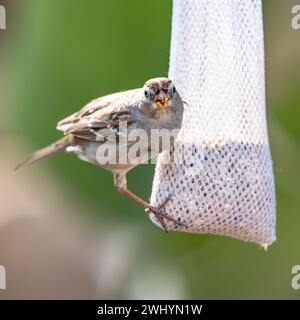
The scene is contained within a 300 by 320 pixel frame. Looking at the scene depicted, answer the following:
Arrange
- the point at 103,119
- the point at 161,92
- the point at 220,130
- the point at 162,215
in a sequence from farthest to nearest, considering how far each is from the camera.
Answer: the point at 103,119 < the point at 220,130 < the point at 162,215 < the point at 161,92

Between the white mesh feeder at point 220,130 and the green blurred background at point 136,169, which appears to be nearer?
the white mesh feeder at point 220,130

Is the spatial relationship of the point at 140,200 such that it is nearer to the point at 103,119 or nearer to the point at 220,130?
the point at 103,119

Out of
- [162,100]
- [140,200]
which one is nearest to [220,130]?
[162,100]

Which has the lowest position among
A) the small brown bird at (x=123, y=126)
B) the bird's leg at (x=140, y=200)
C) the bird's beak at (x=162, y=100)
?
the bird's leg at (x=140, y=200)

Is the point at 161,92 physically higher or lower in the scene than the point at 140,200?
higher

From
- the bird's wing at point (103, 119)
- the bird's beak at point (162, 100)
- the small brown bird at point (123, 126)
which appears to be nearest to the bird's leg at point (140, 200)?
the small brown bird at point (123, 126)

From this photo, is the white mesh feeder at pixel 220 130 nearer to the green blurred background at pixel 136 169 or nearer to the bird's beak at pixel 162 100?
the bird's beak at pixel 162 100

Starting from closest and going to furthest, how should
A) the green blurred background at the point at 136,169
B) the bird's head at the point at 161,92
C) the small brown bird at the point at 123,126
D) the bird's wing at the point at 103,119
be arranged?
the bird's head at the point at 161,92
the small brown bird at the point at 123,126
the bird's wing at the point at 103,119
the green blurred background at the point at 136,169

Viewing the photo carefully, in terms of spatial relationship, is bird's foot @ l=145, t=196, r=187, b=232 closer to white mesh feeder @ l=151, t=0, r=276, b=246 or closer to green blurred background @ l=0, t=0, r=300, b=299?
white mesh feeder @ l=151, t=0, r=276, b=246
